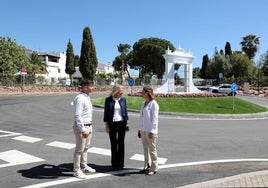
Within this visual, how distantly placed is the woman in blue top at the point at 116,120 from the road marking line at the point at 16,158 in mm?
1957

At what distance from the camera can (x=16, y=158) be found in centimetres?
845

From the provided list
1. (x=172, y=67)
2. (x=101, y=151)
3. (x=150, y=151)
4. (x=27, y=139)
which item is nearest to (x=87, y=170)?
(x=150, y=151)

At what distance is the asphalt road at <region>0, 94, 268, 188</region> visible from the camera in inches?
260

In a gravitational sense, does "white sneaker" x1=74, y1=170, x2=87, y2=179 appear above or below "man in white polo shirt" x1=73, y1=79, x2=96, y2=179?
below

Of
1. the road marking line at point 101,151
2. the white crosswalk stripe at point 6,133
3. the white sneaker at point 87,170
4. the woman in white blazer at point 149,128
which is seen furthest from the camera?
the white crosswalk stripe at point 6,133

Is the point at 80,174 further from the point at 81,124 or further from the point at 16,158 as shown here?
the point at 16,158

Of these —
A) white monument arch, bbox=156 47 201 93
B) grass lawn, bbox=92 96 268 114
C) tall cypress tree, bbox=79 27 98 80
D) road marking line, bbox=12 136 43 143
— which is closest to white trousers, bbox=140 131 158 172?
road marking line, bbox=12 136 43 143

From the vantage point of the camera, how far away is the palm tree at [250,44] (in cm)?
8694

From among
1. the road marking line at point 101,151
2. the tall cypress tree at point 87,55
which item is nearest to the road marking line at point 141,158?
the road marking line at point 101,151

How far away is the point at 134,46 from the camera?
91.9m

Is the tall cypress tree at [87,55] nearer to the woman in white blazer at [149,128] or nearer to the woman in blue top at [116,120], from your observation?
the woman in blue top at [116,120]

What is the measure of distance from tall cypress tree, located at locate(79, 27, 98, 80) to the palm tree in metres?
44.0

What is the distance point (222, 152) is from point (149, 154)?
287cm

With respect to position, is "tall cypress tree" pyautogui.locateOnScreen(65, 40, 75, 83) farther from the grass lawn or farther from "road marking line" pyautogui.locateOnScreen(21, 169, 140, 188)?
"road marking line" pyautogui.locateOnScreen(21, 169, 140, 188)
